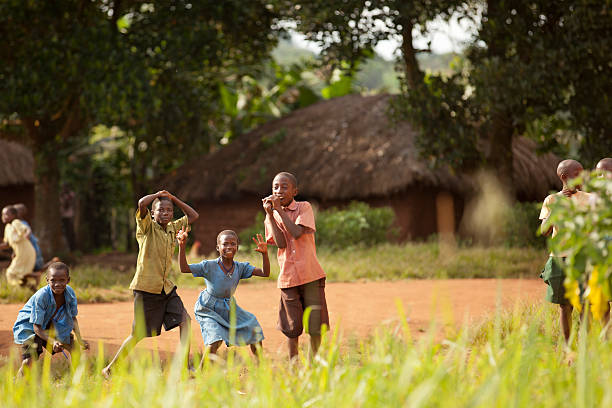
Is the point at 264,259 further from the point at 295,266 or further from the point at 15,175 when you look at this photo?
the point at 15,175

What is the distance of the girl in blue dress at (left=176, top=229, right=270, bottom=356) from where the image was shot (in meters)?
5.04

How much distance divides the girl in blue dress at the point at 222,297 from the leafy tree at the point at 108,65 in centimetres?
794

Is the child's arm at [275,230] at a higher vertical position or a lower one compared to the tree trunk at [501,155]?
lower

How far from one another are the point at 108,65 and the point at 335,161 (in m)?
6.15

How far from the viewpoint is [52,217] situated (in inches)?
579

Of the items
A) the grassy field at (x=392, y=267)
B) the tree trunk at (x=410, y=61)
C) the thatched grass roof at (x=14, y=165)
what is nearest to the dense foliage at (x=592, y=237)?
the grassy field at (x=392, y=267)

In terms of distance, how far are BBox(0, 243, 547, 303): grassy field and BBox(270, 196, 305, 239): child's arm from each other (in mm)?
5175

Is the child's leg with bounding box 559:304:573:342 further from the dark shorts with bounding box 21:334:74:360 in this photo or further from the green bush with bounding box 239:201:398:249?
the green bush with bounding box 239:201:398:249

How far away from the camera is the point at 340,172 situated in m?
16.7

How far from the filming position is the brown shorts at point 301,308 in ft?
16.5

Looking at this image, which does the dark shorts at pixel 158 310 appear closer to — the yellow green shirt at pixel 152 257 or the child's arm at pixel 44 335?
the yellow green shirt at pixel 152 257

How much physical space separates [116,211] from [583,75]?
52.7ft

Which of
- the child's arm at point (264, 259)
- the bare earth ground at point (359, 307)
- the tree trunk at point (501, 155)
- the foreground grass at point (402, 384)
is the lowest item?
the bare earth ground at point (359, 307)

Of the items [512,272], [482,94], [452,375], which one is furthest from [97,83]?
[452,375]
